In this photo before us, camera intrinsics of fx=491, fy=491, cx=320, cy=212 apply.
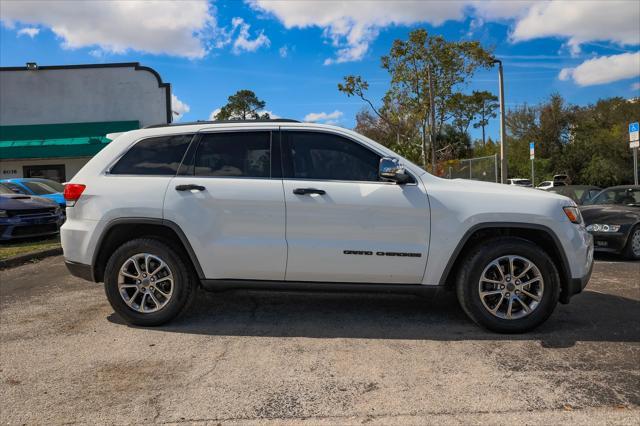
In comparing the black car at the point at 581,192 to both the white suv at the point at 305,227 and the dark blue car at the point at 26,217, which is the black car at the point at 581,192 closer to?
the white suv at the point at 305,227

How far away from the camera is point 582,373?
3.45 metres

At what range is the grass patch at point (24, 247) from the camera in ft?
28.6

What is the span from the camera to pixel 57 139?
23.5m

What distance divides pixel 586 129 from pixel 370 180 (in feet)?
147

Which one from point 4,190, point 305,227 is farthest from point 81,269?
point 4,190

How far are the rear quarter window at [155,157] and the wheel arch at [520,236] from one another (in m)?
2.64

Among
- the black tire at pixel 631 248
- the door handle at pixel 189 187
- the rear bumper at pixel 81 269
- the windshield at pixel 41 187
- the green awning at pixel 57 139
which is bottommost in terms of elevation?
the black tire at pixel 631 248

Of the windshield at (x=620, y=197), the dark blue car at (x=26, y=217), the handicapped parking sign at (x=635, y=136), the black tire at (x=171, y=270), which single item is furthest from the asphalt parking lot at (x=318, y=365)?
the handicapped parking sign at (x=635, y=136)

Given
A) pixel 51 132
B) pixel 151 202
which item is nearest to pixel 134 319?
pixel 151 202

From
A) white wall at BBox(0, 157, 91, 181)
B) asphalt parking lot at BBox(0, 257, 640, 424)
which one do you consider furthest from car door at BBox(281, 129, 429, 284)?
white wall at BBox(0, 157, 91, 181)

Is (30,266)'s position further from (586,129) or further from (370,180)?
(586,129)

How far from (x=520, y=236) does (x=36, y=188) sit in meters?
13.0

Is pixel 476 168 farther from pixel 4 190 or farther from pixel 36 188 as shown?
pixel 4 190

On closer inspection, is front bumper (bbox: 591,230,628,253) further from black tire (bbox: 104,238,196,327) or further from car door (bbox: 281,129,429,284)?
black tire (bbox: 104,238,196,327)
